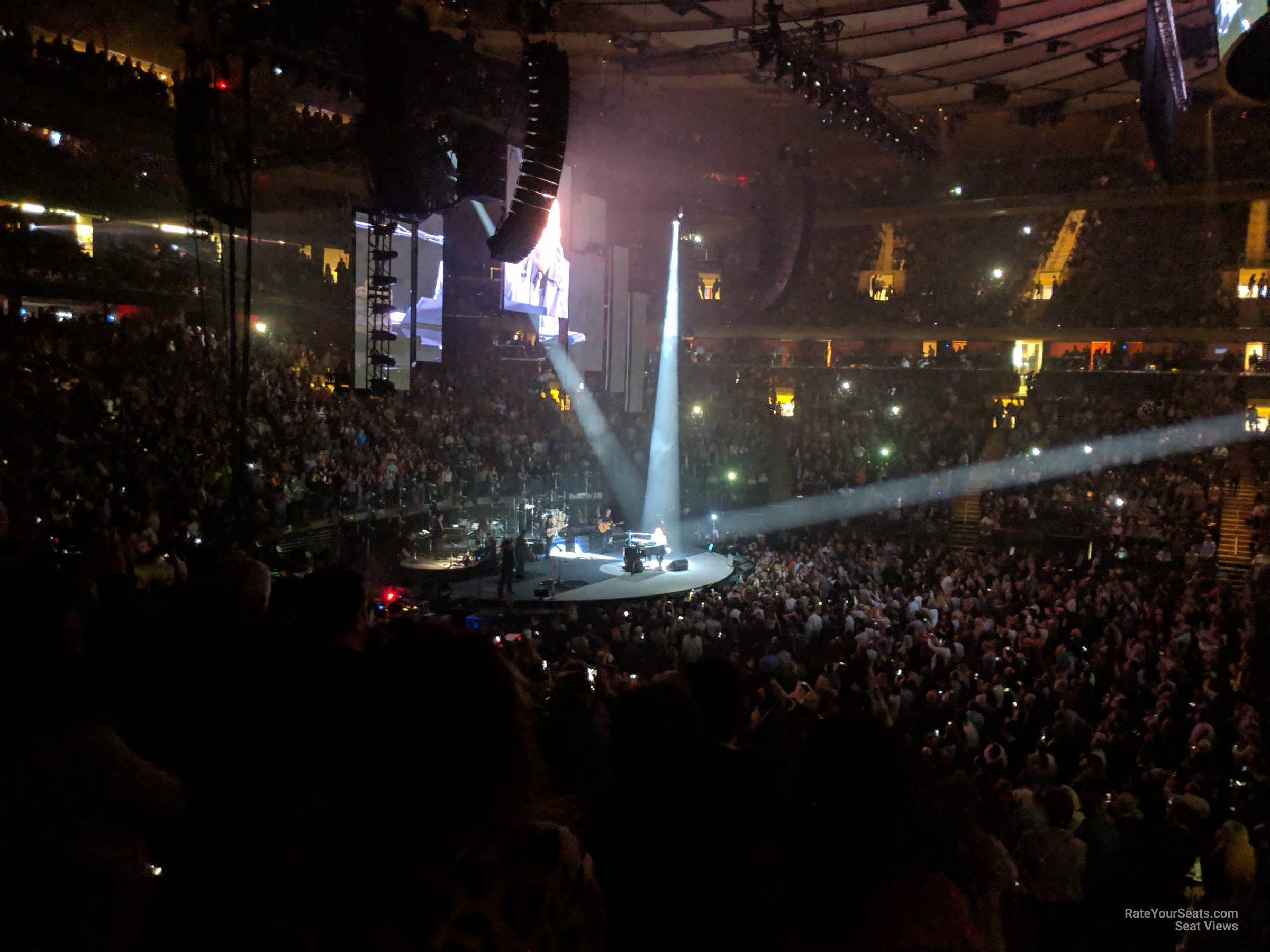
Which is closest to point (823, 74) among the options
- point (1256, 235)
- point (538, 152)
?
point (538, 152)

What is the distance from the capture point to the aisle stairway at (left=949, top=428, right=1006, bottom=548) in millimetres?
17547

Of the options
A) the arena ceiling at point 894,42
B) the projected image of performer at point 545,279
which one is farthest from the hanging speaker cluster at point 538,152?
the arena ceiling at point 894,42

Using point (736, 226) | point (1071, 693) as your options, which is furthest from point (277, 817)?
point (736, 226)

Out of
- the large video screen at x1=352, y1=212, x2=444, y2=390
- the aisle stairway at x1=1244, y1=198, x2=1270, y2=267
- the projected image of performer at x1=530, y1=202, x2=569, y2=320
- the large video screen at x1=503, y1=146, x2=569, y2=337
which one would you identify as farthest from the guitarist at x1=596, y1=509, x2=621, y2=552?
the aisle stairway at x1=1244, y1=198, x2=1270, y2=267

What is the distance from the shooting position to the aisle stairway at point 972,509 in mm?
17547

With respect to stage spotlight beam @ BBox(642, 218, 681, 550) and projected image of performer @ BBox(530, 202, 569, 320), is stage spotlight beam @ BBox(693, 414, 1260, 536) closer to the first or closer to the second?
stage spotlight beam @ BBox(642, 218, 681, 550)

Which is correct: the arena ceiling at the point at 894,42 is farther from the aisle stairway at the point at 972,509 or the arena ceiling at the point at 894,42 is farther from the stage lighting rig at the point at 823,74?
the aisle stairway at the point at 972,509

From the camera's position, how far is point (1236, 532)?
15.2 meters

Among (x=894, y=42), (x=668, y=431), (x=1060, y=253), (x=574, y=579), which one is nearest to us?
(x=574, y=579)

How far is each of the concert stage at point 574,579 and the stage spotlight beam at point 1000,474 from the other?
405 cm

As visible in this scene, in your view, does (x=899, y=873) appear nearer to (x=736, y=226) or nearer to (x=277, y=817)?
(x=277, y=817)

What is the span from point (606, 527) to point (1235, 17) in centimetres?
1452

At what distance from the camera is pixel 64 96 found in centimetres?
1373

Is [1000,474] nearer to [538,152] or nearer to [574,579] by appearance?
[574,579]
